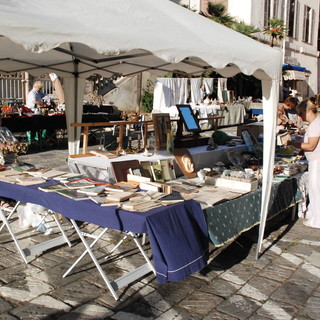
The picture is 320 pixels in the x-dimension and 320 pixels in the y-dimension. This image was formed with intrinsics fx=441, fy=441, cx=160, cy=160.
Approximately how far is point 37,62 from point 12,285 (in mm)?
3484

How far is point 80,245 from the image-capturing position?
14.2ft

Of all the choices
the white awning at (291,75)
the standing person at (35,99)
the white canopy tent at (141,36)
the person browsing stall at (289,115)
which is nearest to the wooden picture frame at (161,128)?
the white canopy tent at (141,36)

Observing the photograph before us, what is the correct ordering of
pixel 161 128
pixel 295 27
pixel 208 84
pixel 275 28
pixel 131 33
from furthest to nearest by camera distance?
1. pixel 295 27
2. pixel 275 28
3. pixel 208 84
4. pixel 161 128
5. pixel 131 33

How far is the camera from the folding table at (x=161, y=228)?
Result: 3039 mm

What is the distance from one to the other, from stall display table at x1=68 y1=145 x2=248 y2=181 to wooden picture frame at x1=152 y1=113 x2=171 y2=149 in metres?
0.11

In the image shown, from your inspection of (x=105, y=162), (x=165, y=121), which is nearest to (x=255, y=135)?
(x=165, y=121)

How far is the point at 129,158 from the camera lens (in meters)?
4.99

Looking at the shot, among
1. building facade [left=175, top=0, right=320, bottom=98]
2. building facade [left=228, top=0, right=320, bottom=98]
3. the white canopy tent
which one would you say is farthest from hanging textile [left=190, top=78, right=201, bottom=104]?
the white canopy tent

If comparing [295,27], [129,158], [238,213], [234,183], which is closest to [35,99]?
[129,158]

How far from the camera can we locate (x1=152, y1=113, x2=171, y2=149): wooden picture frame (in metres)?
5.45

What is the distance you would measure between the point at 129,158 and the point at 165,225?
197cm

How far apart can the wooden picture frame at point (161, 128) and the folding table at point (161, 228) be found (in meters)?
2.09

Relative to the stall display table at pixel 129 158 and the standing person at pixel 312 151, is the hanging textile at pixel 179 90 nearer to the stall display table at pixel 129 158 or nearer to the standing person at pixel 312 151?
the stall display table at pixel 129 158

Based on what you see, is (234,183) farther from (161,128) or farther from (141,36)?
(141,36)
